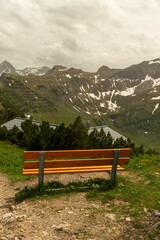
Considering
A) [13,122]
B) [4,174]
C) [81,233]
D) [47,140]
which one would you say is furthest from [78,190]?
[13,122]

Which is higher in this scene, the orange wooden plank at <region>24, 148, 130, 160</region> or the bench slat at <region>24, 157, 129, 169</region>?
the orange wooden plank at <region>24, 148, 130, 160</region>

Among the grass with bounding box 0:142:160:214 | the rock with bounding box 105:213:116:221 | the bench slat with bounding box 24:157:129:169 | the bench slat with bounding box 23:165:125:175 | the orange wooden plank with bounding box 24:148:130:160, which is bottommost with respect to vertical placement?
the rock with bounding box 105:213:116:221

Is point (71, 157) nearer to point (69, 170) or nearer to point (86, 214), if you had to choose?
point (69, 170)

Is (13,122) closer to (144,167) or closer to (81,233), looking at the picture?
(144,167)

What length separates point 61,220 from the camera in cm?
453

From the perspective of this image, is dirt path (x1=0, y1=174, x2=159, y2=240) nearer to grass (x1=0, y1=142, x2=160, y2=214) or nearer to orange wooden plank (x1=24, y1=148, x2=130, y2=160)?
grass (x1=0, y1=142, x2=160, y2=214)

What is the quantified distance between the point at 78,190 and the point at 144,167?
16.3 ft

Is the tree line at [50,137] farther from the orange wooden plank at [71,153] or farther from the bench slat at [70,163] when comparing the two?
the orange wooden plank at [71,153]

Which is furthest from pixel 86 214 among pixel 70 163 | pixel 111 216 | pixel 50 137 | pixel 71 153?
pixel 50 137

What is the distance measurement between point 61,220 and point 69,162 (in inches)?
78.9

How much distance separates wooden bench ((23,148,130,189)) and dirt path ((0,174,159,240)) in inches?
36.4

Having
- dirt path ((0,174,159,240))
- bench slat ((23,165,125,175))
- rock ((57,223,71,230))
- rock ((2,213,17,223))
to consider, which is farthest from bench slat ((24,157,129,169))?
rock ((57,223,71,230))

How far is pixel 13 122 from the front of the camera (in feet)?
130

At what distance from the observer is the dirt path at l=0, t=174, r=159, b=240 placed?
386cm
